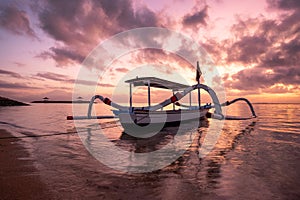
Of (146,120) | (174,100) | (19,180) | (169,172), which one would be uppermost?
(174,100)

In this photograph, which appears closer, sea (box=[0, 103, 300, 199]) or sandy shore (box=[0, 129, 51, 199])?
sandy shore (box=[0, 129, 51, 199])

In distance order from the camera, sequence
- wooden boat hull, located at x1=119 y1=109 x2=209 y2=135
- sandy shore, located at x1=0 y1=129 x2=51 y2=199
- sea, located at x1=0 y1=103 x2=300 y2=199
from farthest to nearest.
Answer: wooden boat hull, located at x1=119 y1=109 x2=209 y2=135, sea, located at x1=0 y1=103 x2=300 y2=199, sandy shore, located at x1=0 y1=129 x2=51 y2=199

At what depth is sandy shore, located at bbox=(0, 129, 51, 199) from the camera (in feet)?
14.4

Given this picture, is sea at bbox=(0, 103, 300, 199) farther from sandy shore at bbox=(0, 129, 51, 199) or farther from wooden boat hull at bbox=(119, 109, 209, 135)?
wooden boat hull at bbox=(119, 109, 209, 135)

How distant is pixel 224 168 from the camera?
264 inches

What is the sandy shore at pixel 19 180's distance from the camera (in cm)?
440

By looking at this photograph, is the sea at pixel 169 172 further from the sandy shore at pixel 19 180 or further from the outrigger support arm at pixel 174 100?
the outrigger support arm at pixel 174 100

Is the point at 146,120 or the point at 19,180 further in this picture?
the point at 146,120

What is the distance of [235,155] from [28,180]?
8.16m

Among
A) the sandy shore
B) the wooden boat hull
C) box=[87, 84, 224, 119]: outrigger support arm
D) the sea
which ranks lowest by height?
the sea

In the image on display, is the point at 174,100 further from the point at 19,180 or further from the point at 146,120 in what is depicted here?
the point at 19,180

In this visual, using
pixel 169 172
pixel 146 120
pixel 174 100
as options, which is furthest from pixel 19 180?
pixel 174 100

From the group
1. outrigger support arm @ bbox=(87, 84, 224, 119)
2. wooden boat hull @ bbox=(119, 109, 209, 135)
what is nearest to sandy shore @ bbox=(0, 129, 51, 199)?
wooden boat hull @ bbox=(119, 109, 209, 135)

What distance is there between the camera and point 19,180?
5.22 meters
